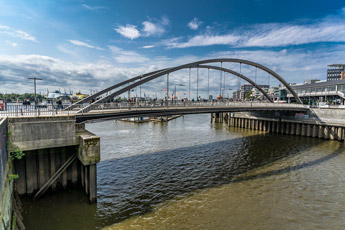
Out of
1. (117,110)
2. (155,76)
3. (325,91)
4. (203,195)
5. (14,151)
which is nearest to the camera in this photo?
(14,151)

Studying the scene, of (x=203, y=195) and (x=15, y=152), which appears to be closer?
(x=15, y=152)

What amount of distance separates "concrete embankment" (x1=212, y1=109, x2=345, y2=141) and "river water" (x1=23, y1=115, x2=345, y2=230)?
13.0 meters

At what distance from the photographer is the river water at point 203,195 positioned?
426 inches

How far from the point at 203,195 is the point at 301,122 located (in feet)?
112

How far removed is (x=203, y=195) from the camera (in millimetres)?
13773

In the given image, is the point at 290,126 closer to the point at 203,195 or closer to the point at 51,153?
the point at 203,195

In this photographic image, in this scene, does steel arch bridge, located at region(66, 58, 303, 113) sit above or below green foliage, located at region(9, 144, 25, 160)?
above

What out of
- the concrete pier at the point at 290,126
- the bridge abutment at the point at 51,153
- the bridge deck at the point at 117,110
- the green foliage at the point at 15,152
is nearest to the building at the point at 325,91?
the concrete pier at the point at 290,126

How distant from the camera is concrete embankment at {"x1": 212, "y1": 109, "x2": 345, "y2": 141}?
112ft

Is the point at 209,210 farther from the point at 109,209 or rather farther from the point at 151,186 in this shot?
the point at 109,209

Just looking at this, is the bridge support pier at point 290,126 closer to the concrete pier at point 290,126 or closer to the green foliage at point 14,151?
the concrete pier at point 290,126

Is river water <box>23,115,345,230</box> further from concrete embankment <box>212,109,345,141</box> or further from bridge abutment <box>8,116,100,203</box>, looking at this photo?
concrete embankment <box>212,109,345,141</box>

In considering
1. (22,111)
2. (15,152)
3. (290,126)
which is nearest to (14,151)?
(15,152)

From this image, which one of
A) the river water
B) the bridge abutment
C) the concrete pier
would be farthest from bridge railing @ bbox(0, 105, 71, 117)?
the concrete pier
